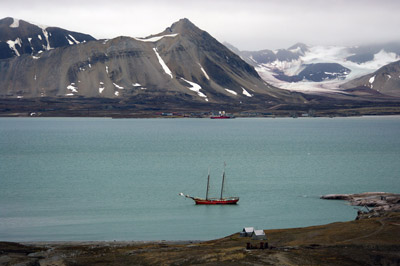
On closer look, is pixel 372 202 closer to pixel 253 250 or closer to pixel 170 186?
pixel 253 250

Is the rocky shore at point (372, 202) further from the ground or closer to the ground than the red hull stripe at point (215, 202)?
further from the ground

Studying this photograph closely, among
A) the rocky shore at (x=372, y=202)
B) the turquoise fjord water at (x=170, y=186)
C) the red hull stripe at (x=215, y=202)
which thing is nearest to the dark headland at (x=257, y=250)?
the rocky shore at (x=372, y=202)

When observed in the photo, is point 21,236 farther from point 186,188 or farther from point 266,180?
point 266,180

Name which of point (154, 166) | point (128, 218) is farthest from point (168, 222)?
point (154, 166)

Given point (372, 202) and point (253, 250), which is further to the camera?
point (372, 202)

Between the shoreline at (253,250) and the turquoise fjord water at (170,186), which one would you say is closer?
the shoreline at (253,250)

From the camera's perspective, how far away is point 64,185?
247 ft

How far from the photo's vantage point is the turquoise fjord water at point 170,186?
174ft

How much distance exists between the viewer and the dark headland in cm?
3472

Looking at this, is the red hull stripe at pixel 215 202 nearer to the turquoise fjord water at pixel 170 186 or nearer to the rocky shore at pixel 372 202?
the turquoise fjord water at pixel 170 186

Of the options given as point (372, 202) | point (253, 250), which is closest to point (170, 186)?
point (372, 202)

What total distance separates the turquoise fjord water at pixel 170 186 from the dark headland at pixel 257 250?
7.19 metres

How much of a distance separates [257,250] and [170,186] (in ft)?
125

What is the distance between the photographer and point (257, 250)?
36812 mm
